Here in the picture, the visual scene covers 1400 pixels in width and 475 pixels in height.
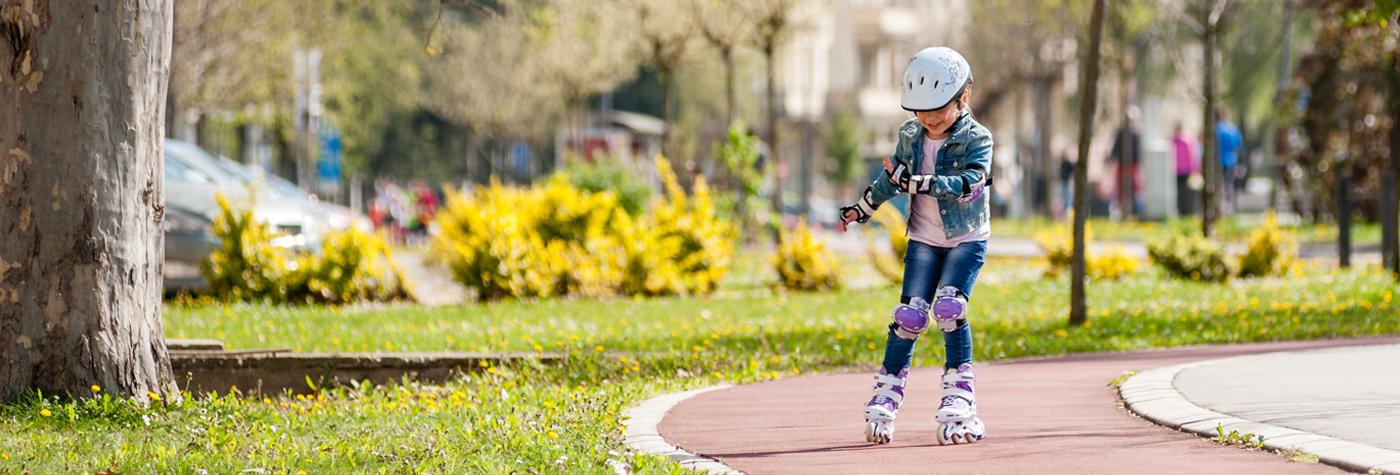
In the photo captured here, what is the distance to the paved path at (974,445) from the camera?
24.3 ft

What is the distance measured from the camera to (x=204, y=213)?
1994cm

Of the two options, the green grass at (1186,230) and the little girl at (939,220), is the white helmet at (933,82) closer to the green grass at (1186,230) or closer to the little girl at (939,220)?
the little girl at (939,220)

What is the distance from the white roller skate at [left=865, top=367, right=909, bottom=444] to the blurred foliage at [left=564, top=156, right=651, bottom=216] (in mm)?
17964

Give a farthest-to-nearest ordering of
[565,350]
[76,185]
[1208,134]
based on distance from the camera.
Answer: [1208,134] < [565,350] < [76,185]

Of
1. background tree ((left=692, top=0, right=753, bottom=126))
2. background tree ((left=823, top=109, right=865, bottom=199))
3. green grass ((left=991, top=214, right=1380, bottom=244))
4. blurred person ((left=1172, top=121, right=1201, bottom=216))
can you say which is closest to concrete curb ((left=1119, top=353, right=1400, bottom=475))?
green grass ((left=991, top=214, right=1380, bottom=244))

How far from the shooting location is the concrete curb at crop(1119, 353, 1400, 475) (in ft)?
23.0

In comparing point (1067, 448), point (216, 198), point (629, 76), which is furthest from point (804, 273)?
point (629, 76)

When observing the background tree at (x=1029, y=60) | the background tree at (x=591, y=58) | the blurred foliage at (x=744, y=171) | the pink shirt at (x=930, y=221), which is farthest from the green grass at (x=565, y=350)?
the background tree at (x=591, y=58)

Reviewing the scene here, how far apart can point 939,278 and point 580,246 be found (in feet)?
40.8

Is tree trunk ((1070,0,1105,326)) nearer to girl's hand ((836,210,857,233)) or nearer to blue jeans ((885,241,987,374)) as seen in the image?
blue jeans ((885,241,987,374))

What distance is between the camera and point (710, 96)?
7650 cm

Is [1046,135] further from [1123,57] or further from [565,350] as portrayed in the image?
[565,350]

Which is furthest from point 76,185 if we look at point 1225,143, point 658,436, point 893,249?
point 1225,143

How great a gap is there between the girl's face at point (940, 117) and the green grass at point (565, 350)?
1643 mm
